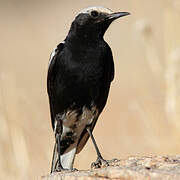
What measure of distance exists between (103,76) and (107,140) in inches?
149

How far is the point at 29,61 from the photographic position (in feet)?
60.0

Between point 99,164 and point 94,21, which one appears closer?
point 99,164

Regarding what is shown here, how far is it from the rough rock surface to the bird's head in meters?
1.68

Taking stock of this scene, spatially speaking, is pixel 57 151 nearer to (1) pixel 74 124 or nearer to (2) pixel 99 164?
(1) pixel 74 124

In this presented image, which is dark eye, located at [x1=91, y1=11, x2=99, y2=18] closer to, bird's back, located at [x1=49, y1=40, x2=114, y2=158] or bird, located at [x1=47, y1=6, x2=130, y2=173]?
bird, located at [x1=47, y1=6, x2=130, y2=173]

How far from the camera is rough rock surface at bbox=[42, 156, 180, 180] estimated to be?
456cm

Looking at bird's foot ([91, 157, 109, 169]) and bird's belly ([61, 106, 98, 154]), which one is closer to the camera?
bird's foot ([91, 157, 109, 169])

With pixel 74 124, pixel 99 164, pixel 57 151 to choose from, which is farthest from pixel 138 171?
pixel 57 151

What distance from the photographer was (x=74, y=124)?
22.2 feet

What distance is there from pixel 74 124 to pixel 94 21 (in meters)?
1.00

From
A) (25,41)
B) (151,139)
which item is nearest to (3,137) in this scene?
(151,139)

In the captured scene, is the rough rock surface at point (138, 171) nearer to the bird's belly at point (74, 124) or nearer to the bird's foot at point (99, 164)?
the bird's foot at point (99, 164)

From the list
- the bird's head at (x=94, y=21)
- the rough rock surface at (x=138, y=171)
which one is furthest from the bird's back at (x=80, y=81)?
the rough rock surface at (x=138, y=171)

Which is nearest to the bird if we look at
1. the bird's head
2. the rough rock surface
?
the bird's head
